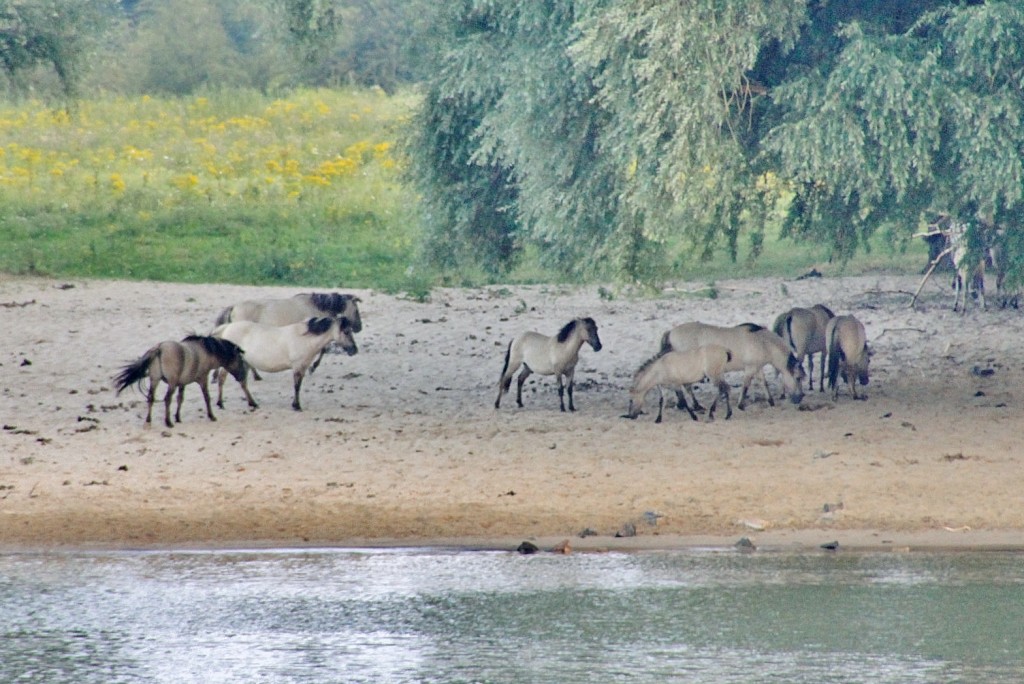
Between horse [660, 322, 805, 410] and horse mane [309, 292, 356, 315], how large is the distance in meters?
4.05

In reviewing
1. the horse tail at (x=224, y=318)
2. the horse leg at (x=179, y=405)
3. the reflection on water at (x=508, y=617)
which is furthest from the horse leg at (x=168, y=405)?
the reflection on water at (x=508, y=617)

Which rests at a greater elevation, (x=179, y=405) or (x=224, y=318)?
(x=224, y=318)

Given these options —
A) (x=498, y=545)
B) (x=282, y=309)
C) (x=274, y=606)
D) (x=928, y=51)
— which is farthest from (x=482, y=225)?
(x=274, y=606)

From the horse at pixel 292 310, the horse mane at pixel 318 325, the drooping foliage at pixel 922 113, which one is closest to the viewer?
the drooping foliage at pixel 922 113

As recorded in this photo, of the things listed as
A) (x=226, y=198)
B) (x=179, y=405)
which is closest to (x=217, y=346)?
(x=179, y=405)

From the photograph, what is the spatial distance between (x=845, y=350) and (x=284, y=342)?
508 cm

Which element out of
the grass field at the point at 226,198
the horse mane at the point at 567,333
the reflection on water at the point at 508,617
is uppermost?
the grass field at the point at 226,198

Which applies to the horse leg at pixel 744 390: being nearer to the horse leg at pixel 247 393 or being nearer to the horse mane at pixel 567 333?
the horse mane at pixel 567 333

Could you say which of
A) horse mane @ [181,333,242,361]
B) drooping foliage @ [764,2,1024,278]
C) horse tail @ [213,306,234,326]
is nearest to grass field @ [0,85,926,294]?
horse tail @ [213,306,234,326]

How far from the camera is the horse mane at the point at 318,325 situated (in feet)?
44.9

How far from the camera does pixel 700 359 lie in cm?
1303

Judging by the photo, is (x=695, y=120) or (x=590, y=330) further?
(x=590, y=330)

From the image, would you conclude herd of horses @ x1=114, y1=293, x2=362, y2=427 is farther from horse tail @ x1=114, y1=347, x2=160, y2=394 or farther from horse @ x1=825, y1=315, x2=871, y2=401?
horse @ x1=825, y1=315, x2=871, y2=401

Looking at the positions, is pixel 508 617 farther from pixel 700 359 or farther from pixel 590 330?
pixel 590 330
